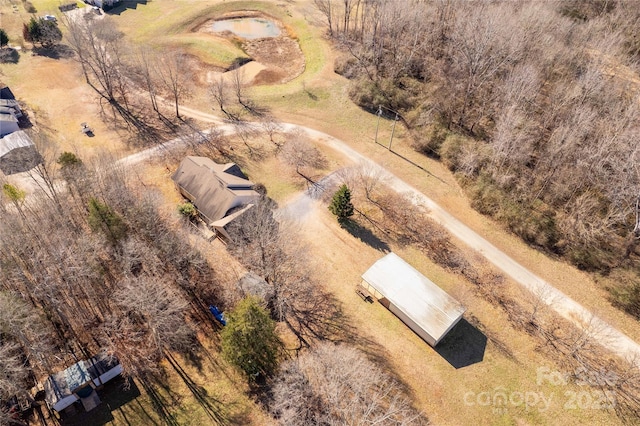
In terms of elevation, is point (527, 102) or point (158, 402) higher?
point (527, 102)

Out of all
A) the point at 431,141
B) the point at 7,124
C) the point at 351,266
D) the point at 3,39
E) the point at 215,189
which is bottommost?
the point at 351,266

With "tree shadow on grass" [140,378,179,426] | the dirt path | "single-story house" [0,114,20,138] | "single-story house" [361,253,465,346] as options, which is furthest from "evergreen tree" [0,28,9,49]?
"single-story house" [361,253,465,346]

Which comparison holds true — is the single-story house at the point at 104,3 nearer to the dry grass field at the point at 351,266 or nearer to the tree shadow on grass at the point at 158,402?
the dry grass field at the point at 351,266

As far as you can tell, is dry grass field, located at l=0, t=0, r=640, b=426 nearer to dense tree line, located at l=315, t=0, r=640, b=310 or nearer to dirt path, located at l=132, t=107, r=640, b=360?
dirt path, located at l=132, t=107, r=640, b=360

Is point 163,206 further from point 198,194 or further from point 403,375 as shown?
point 403,375

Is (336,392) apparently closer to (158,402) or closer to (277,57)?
(158,402)

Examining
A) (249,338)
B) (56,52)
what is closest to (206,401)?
(249,338)

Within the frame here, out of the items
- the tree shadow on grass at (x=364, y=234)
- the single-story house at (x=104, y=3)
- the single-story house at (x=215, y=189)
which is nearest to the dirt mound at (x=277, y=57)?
the single-story house at (x=215, y=189)

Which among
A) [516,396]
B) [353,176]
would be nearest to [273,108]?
[353,176]
